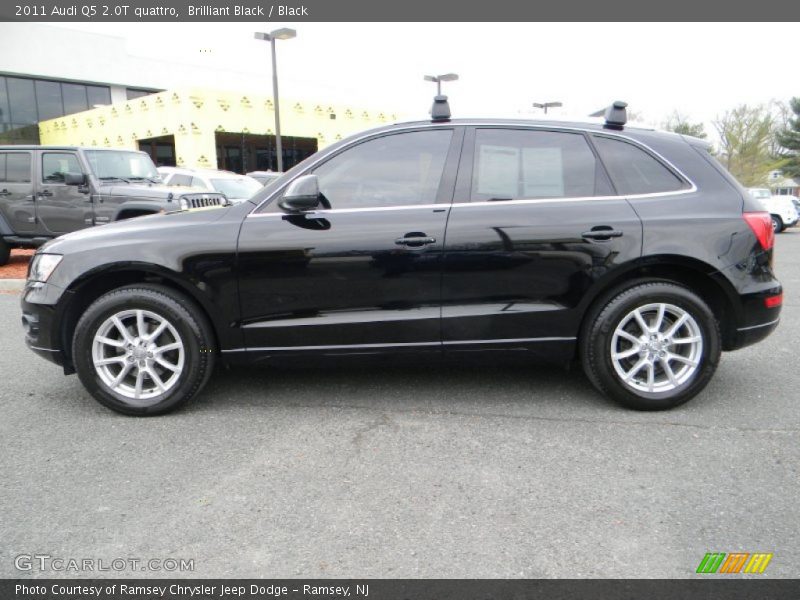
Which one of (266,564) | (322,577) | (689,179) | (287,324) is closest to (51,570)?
(266,564)

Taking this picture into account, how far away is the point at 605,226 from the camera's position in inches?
139

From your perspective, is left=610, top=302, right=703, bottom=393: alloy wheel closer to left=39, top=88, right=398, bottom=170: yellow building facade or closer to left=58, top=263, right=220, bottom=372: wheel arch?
left=58, top=263, right=220, bottom=372: wheel arch

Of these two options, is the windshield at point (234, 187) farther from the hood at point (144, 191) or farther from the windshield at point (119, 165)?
the hood at point (144, 191)

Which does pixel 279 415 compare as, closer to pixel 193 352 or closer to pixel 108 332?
pixel 193 352

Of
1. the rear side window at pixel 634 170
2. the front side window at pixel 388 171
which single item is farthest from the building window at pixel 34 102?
the rear side window at pixel 634 170

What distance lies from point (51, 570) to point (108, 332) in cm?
171

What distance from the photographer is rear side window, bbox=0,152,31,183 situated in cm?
948

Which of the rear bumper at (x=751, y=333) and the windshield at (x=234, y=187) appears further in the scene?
the windshield at (x=234, y=187)

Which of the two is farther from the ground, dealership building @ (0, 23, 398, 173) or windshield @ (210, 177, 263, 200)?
dealership building @ (0, 23, 398, 173)

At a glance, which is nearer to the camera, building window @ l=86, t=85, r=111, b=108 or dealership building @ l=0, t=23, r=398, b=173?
dealership building @ l=0, t=23, r=398, b=173

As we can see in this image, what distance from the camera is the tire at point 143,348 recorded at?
3.56 m

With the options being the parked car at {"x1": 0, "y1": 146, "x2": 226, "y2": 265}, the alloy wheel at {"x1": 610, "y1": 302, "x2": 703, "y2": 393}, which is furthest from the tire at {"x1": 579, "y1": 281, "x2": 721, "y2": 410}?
the parked car at {"x1": 0, "y1": 146, "x2": 226, "y2": 265}

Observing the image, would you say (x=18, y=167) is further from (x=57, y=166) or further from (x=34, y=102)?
(x=34, y=102)

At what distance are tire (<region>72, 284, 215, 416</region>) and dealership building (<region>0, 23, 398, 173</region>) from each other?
66.6 ft
